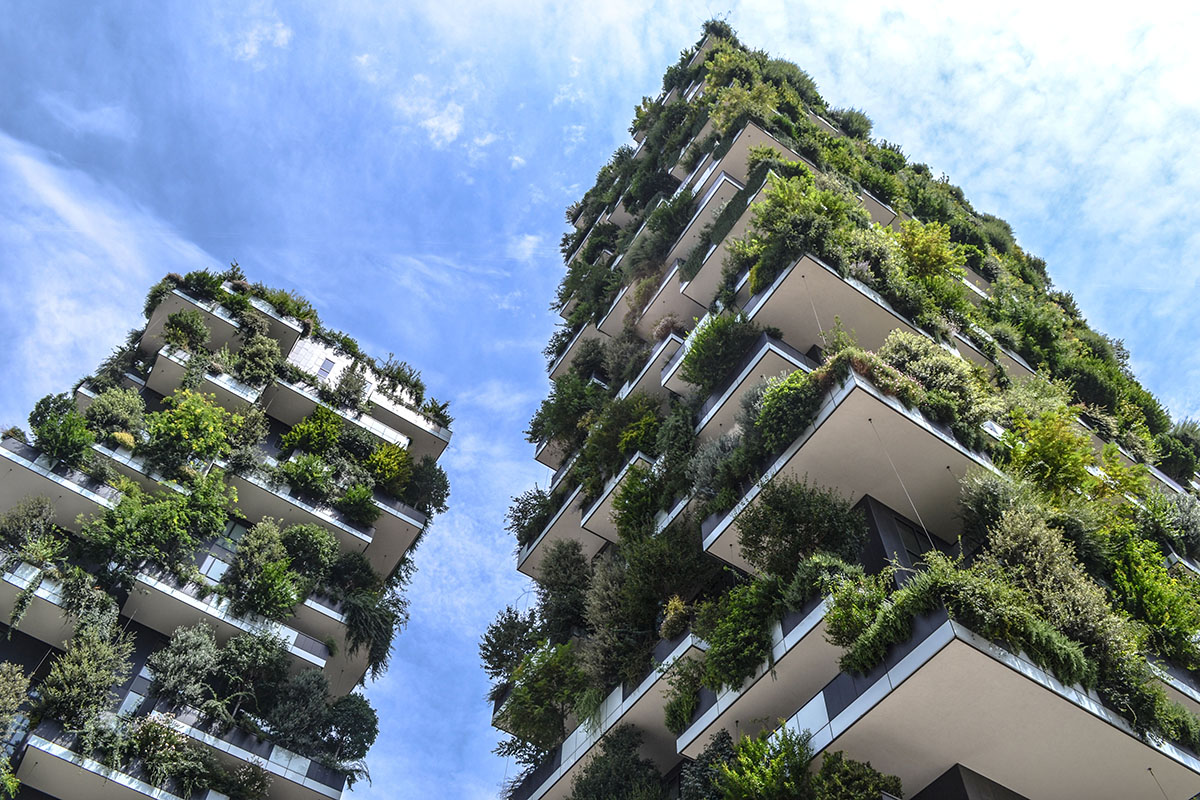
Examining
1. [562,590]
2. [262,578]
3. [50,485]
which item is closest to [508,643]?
[562,590]

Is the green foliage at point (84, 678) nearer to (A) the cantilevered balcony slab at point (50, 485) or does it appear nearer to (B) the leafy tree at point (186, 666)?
(B) the leafy tree at point (186, 666)

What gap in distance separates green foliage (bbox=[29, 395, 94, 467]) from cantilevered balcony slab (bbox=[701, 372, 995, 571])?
787 inches

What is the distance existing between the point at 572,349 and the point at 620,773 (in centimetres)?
1992

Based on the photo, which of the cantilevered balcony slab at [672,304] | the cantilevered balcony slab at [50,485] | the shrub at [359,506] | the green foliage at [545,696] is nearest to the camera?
the green foliage at [545,696]

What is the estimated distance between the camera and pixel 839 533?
1546cm

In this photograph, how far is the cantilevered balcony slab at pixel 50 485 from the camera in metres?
24.8

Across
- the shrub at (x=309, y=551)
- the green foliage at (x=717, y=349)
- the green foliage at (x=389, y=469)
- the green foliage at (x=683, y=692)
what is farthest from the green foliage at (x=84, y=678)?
the green foliage at (x=717, y=349)

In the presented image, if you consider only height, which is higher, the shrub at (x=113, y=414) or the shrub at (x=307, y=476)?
the shrub at (x=307, y=476)

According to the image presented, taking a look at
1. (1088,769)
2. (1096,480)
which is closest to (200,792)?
(1088,769)

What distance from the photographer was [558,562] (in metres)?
23.9

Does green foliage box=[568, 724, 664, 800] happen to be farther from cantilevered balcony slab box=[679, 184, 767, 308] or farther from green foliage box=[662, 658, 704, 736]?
cantilevered balcony slab box=[679, 184, 767, 308]

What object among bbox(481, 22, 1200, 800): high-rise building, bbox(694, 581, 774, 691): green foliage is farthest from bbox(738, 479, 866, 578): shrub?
bbox(694, 581, 774, 691): green foliage

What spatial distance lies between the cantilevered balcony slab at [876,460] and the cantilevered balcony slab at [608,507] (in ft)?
18.1

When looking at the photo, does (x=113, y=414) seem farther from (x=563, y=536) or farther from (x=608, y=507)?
(x=608, y=507)
